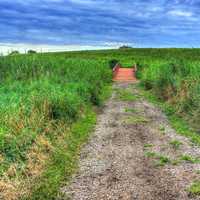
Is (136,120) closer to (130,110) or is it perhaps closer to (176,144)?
(130,110)

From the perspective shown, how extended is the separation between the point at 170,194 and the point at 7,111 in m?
4.63

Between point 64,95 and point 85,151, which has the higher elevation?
point 64,95

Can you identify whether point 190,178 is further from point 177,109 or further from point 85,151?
point 177,109

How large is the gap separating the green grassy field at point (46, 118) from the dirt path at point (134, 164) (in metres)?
0.42

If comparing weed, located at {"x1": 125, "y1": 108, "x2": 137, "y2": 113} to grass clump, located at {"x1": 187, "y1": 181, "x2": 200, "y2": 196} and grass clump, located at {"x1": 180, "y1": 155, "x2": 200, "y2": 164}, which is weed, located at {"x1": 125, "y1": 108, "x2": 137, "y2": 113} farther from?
grass clump, located at {"x1": 187, "y1": 181, "x2": 200, "y2": 196}

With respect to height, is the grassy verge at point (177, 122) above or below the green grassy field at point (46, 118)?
below

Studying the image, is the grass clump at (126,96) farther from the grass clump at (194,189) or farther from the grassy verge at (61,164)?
the grass clump at (194,189)

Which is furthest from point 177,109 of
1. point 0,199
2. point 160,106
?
point 0,199

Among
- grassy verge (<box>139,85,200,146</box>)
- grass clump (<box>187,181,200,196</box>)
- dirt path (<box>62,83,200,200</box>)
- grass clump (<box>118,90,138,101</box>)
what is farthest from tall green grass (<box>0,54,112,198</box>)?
grass clump (<box>187,181,200,196</box>)

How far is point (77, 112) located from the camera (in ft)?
49.0

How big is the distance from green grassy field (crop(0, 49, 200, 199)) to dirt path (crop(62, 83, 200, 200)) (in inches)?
16.7

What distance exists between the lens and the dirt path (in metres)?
7.79

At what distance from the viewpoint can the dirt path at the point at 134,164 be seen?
7.79 m

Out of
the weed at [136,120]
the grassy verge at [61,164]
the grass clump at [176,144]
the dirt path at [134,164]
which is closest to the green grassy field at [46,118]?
the grassy verge at [61,164]
